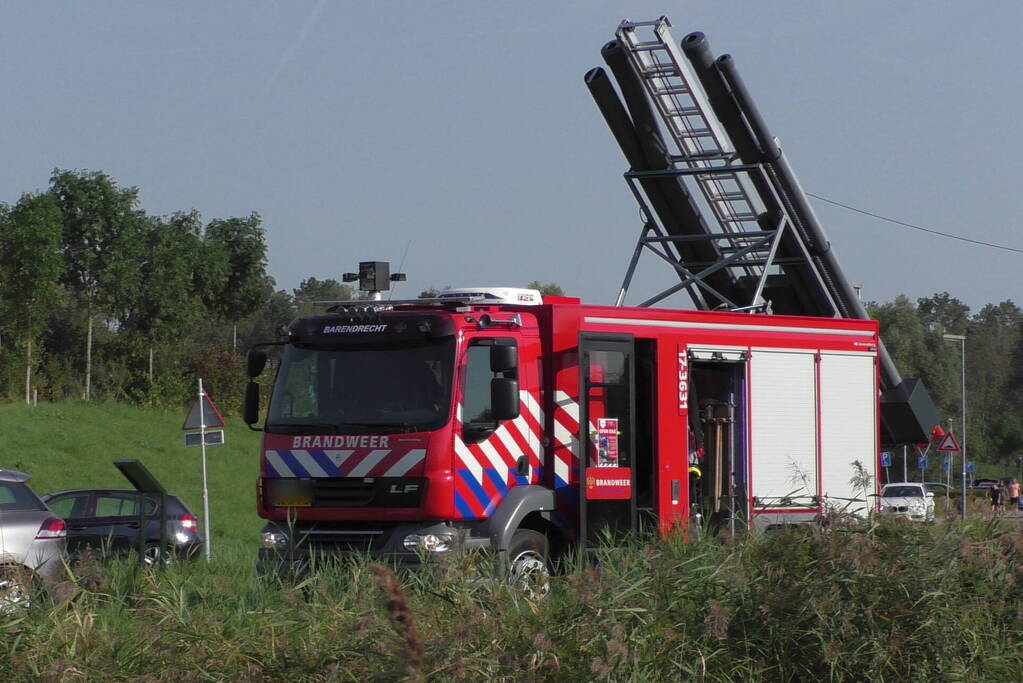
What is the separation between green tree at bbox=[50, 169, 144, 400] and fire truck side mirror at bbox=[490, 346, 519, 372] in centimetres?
3424

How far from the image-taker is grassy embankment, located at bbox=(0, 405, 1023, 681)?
6148mm

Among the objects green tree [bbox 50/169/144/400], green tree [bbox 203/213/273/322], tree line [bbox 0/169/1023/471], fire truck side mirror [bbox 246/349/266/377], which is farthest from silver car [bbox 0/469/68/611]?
green tree [bbox 203/213/273/322]

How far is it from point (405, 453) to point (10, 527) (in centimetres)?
439

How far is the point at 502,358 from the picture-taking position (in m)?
11.0

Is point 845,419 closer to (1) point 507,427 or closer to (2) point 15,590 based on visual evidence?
(1) point 507,427

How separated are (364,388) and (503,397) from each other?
1.29 metres

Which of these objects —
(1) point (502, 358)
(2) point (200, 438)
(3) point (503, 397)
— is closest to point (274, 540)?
(3) point (503, 397)

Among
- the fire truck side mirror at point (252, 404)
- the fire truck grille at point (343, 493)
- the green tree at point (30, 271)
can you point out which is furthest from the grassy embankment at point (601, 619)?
the green tree at point (30, 271)

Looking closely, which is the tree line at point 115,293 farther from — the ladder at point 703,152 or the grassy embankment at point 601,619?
the grassy embankment at point 601,619

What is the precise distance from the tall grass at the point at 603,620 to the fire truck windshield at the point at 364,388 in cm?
343

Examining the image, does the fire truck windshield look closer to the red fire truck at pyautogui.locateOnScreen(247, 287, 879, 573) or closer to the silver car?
the red fire truck at pyautogui.locateOnScreen(247, 287, 879, 573)

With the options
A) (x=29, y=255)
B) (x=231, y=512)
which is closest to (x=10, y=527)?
(x=231, y=512)

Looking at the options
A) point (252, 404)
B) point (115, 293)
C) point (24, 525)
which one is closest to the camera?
point (252, 404)

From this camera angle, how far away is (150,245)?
154 ft
